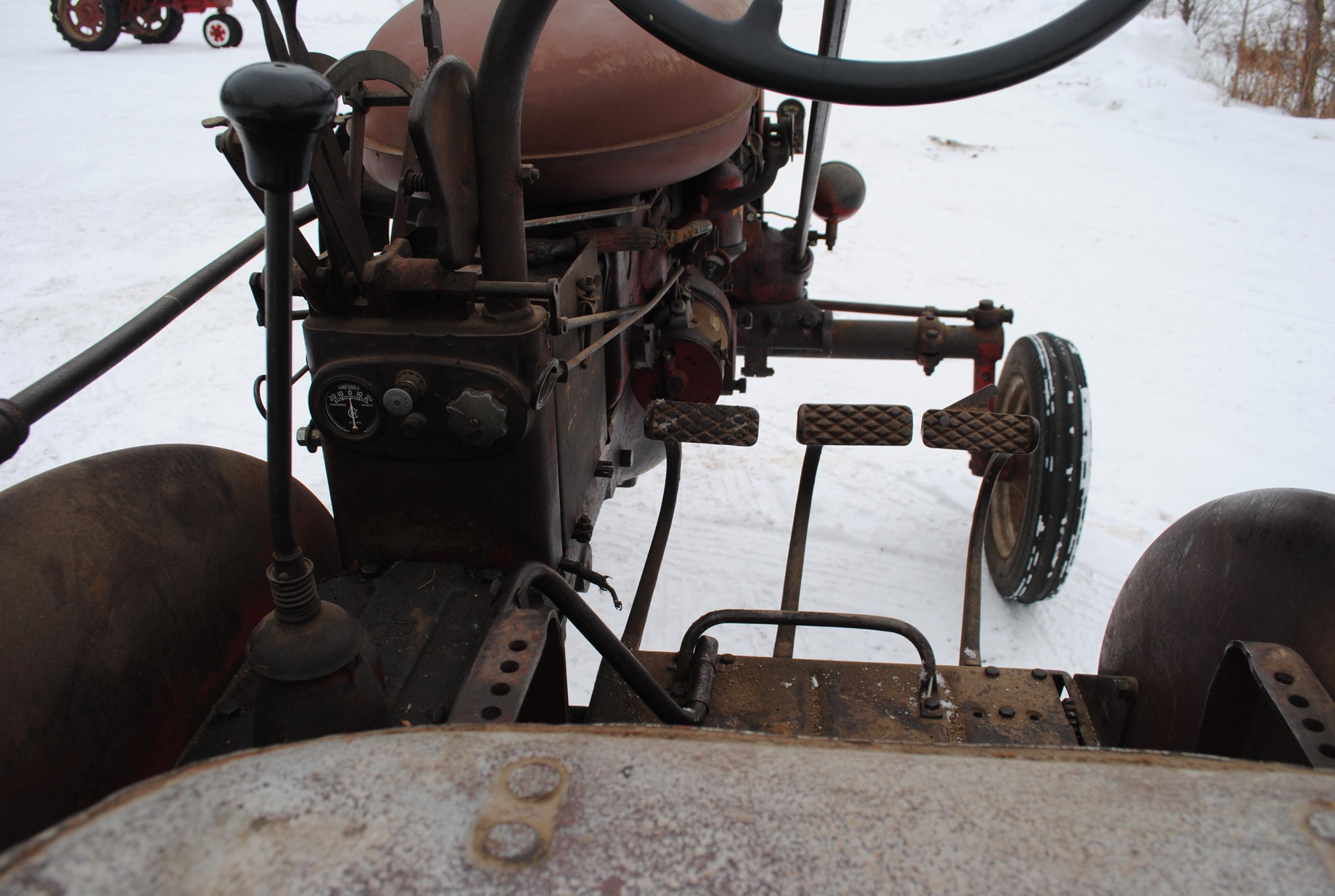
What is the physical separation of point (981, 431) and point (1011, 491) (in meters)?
0.94

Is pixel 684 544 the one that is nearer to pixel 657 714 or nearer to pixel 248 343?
pixel 657 714

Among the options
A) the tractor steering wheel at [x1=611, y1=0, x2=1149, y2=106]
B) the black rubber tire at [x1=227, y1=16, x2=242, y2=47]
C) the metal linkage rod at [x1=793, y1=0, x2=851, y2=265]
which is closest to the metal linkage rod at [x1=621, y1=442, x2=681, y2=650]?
the metal linkage rod at [x1=793, y1=0, x2=851, y2=265]

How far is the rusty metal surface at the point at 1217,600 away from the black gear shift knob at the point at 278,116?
42.7 inches

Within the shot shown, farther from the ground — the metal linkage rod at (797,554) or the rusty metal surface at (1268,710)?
the rusty metal surface at (1268,710)

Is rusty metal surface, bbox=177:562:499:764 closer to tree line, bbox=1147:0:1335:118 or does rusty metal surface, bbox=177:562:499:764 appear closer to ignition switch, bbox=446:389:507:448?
ignition switch, bbox=446:389:507:448

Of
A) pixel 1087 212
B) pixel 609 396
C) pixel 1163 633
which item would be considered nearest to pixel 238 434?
pixel 609 396

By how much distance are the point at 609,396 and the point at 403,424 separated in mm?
621

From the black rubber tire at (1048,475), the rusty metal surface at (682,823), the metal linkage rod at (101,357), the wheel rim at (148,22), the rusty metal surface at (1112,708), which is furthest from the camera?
the wheel rim at (148,22)

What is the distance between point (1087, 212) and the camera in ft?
17.4

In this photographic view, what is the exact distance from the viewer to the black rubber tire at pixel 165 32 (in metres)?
9.08

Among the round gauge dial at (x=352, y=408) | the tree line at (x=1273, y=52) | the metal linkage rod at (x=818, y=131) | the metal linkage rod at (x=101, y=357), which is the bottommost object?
the round gauge dial at (x=352, y=408)

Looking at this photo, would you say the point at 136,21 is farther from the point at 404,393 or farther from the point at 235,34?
the point at 404,393

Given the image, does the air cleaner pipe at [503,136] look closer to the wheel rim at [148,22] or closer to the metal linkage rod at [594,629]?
the metal linkage rod at [594,629]

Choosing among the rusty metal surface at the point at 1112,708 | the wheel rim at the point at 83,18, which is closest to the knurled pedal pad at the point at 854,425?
the rusty metal surface at the point at 1112,708
